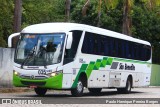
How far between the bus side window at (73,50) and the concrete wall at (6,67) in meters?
5.32

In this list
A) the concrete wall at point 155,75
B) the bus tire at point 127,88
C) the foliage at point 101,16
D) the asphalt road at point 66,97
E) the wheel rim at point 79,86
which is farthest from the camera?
the concrete wall at point 155,75

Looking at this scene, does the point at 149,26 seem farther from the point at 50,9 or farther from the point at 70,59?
the point at 70,59

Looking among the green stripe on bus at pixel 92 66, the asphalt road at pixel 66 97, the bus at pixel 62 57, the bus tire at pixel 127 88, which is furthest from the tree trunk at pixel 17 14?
the bus tire at pixel 127 88

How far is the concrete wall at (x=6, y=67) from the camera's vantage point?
78.9 feet

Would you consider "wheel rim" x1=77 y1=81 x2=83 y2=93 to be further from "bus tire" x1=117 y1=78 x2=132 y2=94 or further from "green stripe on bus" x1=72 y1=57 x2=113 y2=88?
"bus tire" x1=117 y1=78 x2=132 y2=94

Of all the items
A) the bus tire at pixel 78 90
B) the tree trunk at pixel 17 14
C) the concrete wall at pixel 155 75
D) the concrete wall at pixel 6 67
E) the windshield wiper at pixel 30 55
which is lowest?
the concrete wall at pixel 155 75

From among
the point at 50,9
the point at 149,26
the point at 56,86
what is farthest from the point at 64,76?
the point at 149,26

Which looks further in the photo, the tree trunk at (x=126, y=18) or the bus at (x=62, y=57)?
the tree trunk at (x=126, y=18)

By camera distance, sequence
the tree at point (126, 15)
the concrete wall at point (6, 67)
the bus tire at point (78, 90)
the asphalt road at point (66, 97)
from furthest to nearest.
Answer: the tree at point (126, 15) < the concrete wall at point (6, 67) < the bus tire at point (78, 90) < the asphalt road at point (66, 97)

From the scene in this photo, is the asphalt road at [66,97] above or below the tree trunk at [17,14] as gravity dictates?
below

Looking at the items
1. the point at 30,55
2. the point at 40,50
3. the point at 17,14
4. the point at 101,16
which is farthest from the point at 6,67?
the point at 101,16

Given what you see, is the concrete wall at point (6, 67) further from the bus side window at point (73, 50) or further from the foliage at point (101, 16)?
the foliage at point (101, 16)

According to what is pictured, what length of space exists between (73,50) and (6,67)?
5590mm

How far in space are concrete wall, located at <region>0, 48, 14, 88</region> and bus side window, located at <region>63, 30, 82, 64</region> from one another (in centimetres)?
532
